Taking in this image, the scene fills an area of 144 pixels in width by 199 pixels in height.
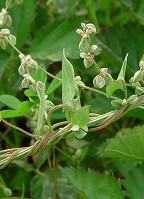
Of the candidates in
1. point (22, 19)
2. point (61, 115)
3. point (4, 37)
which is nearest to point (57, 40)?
point (22, 19)

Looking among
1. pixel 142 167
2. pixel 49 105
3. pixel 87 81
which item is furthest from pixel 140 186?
pixel 87 81

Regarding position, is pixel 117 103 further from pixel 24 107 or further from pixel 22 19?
pixel 22 19

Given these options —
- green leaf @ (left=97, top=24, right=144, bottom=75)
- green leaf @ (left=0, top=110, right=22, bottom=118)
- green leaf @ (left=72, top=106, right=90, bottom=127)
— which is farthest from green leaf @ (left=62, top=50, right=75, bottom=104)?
green leaf @ (left=97, top=24, right=144, bottom=75)

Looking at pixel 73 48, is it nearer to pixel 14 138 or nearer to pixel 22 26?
pixel 22 26

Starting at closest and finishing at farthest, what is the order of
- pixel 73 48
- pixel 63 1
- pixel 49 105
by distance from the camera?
pixel 49 105 < pixel 73 48 < pixel 63 1

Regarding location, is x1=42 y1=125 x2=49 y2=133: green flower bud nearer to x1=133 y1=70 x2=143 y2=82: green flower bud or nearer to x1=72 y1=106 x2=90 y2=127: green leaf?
x1=72 y1=106 x2=90 y2=127: green leaf

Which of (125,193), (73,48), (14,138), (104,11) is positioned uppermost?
(104,11)

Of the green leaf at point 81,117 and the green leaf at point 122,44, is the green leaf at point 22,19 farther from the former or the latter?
the green leaf at point 81,117
